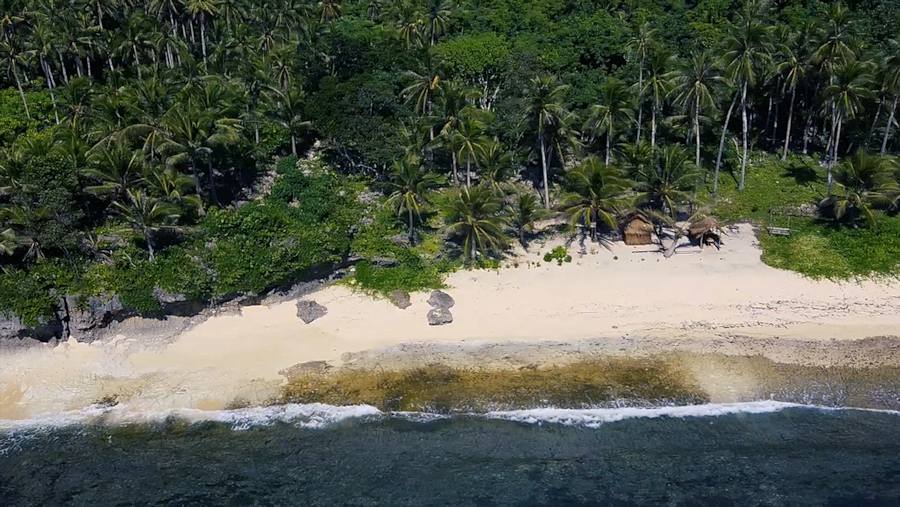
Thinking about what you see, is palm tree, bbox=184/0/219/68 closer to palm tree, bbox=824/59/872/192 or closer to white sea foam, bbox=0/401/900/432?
white sea foam, bbox=0/401/900/432

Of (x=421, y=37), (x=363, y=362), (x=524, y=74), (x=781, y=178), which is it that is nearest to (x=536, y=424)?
(x=363, y=362)

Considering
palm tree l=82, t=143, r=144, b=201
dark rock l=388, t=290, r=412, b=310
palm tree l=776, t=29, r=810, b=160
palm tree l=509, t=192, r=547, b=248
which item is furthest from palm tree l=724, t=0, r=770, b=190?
palm tree l=82, t=143, r=144, b=201

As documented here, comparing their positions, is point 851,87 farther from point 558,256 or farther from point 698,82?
point 558,256

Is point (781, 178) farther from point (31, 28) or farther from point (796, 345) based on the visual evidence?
point (31, 28)

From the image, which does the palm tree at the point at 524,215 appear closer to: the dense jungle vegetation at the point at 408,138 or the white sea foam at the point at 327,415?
the dense jungle vegetation at the point at 408,138

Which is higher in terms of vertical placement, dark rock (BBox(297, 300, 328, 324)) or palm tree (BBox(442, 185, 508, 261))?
palm tree (BBox(442, 185, 508, 261))

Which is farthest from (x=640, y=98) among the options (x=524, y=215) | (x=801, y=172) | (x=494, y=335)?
(x=494, y=335)
